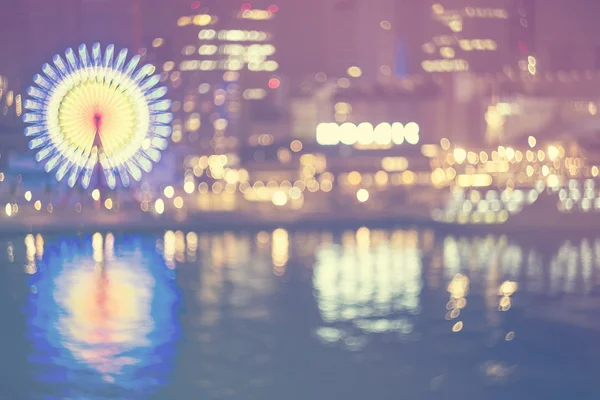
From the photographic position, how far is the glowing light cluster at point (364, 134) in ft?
346

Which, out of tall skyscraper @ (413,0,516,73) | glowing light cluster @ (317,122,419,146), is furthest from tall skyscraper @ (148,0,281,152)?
tall skyscraper @ (413,0,516,73)

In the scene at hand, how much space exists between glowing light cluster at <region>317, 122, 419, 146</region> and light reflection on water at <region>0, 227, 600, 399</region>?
245ft

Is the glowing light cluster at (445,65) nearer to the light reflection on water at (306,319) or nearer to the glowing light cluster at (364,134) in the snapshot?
the glowing light cluster at (364,134)

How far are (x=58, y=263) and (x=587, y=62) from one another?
284 feet

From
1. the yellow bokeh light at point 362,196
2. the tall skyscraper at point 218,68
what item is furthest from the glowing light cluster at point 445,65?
the yellow bokeh light at point 362,196

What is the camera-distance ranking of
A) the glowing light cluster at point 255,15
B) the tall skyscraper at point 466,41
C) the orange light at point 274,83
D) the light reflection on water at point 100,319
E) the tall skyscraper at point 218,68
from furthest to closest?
the tall skyscraper at point 466,41
the orange light at point 274,83
the glowing light cluster at point 255,15
the tall skyscraper at point 218,68
the light reflection on water at point 100,319

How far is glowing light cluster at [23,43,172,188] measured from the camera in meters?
38.6

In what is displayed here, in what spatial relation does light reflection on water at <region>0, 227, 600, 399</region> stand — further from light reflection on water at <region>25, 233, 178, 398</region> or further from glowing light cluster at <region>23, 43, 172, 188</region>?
glowing light cluster at <region>23, 43, 172, 188</region>

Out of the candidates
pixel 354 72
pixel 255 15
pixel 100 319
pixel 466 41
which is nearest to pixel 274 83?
pixel 255 15

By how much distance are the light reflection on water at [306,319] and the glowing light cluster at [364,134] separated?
7471 centimetres

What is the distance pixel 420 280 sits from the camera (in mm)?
23234

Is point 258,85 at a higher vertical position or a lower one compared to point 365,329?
higher

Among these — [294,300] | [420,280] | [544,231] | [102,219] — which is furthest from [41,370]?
[544,231]

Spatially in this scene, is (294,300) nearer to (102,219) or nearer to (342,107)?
(102,219)
